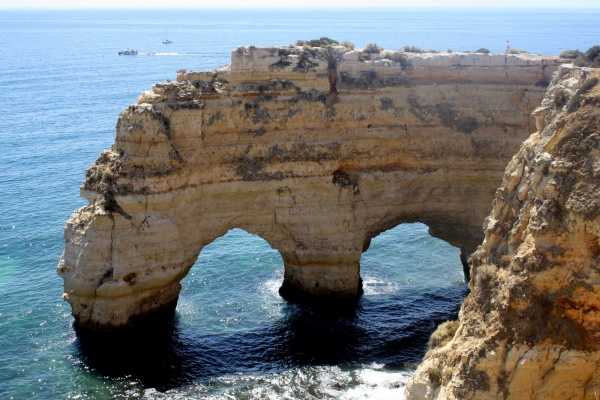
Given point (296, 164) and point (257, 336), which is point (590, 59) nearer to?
point (296, 164)

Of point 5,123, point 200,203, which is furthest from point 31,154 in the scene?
point 200,203

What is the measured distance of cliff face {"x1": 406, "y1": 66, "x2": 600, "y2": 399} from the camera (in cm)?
1527

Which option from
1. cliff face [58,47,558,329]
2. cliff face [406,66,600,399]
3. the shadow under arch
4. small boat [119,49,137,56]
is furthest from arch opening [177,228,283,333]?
small boat [119,49,137,56]

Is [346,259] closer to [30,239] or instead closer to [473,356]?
[473,356]

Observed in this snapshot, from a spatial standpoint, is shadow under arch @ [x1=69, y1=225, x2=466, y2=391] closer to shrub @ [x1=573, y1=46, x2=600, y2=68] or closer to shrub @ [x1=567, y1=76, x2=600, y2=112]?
shrub @ [x1=573, y1=46, x2=600, y2=68]

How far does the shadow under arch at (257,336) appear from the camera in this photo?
85.0 feet

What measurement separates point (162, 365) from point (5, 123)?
43520 mm

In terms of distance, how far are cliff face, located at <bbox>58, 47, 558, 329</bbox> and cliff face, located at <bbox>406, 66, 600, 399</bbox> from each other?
12691 millimetres

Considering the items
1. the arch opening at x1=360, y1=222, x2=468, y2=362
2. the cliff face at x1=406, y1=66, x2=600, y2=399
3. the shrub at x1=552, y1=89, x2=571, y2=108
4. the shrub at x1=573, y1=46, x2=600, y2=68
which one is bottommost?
the arch opening at x1=360, y1=222, x2=468, y2=362

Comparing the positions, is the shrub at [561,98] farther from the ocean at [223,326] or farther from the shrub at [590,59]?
the ocean at [223,326]

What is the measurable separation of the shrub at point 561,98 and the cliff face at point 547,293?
54.6 inches

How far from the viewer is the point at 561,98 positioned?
1867cm

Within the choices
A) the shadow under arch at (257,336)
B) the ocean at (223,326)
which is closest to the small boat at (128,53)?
the ocean at (223,326)

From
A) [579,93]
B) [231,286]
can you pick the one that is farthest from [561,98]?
[231,286]
